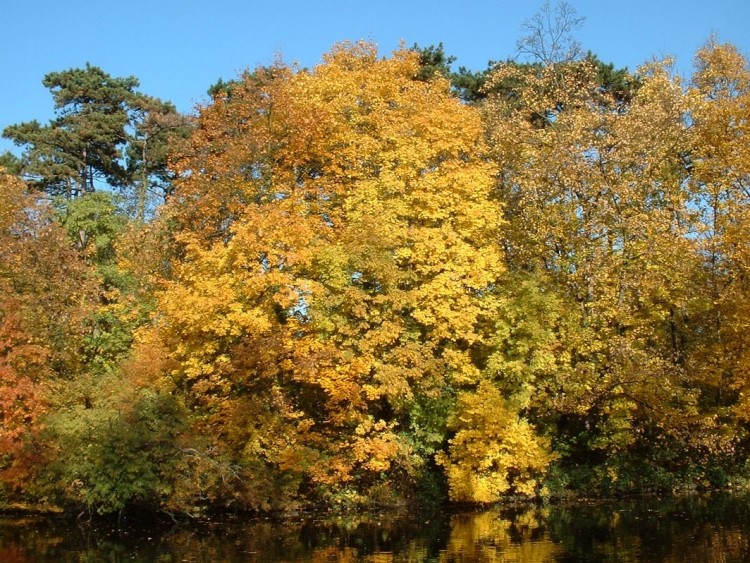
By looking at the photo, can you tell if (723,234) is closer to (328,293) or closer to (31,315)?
(328,293)

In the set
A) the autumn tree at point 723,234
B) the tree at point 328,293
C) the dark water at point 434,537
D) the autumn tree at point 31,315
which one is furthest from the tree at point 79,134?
the autumn tree at point 723,234

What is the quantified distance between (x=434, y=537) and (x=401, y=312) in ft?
25.5

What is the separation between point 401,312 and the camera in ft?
78.0

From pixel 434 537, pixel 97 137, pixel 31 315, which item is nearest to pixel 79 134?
pixel 97 137

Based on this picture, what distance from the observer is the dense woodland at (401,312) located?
21797mm

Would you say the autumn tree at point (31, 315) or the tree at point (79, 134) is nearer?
the autumn tree at point (31, 315)

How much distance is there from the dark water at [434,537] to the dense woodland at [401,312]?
0.97m

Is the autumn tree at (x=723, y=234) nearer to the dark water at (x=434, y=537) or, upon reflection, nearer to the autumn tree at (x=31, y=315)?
the dark water at (x=434, y=537)

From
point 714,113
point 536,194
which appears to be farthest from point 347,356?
point 714,113

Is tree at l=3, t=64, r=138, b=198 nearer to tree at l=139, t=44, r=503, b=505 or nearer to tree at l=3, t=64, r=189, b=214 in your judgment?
tree at l=3, t=64, r=189, b=214

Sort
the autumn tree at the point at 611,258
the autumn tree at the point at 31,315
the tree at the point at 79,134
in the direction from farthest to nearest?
1. the tree at the point at 79,134
2. the autumn tree at the point at 611,258
3. the autumn tree at the point at 31,315

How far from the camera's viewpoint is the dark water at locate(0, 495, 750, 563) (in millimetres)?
15008

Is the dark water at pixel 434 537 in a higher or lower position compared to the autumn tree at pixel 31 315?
lower

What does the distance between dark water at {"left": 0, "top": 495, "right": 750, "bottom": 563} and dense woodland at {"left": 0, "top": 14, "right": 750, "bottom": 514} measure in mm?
974
